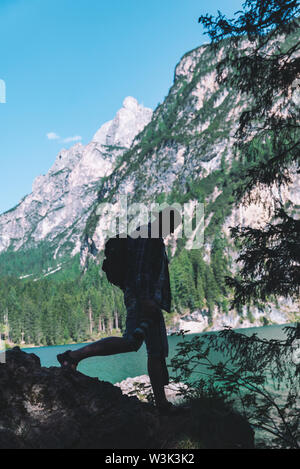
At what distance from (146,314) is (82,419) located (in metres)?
1.30

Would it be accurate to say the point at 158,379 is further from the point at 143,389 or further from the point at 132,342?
the point at 143,389

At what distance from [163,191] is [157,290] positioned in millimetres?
194517

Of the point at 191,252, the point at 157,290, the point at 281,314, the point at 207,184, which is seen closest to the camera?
the point at 157,290

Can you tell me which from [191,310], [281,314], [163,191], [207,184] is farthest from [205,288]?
[163,191]

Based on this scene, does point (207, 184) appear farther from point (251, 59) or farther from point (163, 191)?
point (251, 59)

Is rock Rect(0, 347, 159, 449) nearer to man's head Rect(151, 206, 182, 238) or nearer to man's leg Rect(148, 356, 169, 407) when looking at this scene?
man's leg Rect(148, 356, 169, 407)

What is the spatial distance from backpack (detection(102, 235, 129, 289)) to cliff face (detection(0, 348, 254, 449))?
122 centimetres

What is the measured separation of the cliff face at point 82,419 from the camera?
3719 mm

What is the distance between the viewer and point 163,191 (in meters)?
198

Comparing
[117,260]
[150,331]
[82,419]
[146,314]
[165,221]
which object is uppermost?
[165,221]

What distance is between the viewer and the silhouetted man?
14.7ft

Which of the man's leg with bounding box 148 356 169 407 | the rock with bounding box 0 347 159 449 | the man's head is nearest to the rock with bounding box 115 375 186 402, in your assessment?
the man's leg with bounding box 148 356 169 407

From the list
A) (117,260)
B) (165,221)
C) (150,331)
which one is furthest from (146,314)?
(165,221)

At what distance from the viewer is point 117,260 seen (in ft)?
16.0
